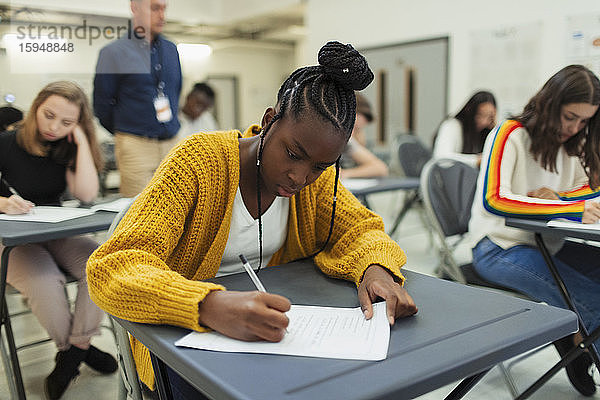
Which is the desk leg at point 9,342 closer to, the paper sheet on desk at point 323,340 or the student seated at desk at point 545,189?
the paper sheet on desk at point 323,340

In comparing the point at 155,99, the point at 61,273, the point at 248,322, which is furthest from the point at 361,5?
the point at 248,322

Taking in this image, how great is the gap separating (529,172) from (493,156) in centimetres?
17

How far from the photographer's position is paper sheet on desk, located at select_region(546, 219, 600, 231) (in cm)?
146

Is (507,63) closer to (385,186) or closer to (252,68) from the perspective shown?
(385,186)

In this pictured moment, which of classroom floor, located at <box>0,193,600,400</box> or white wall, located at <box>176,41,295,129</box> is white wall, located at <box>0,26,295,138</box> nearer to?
white wall, located at <box>176,41,295,129</box>

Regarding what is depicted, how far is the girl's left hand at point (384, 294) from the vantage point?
34.0 inches

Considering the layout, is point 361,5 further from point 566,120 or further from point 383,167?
point 566,120

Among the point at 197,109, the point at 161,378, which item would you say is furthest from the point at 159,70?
the point at 197,109

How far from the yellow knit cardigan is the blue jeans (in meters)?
0.75

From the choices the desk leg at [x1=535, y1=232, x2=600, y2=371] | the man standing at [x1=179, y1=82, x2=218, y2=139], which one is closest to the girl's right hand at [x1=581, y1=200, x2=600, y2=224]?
the desk leg at [x1=535, y1=232, x2=600, y2=371]

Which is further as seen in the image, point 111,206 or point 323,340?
point 111,206

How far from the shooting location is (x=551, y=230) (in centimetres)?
150

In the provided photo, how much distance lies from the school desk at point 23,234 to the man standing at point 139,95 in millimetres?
927

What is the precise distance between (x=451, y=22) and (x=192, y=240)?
4576 millimetres
